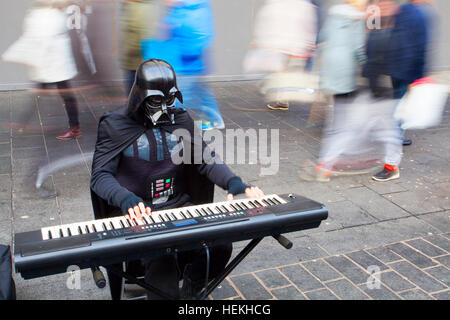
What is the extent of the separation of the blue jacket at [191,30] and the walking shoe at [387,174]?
242 centimetres

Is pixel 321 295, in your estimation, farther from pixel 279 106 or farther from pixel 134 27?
pixel 279 106

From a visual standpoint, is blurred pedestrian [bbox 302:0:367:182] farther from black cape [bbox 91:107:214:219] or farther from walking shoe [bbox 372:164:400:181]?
black cape [bbox 91:107:214:219]

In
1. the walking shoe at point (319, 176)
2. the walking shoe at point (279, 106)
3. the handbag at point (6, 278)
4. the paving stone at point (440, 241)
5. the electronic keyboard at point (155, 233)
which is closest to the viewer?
the electronic keyboard at point (155, 233)

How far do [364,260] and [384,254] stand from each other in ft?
0.69

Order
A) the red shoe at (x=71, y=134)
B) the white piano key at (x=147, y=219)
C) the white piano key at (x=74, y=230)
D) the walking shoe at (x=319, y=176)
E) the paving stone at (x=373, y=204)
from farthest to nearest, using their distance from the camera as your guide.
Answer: the red shoe at (x=71, y=134) < the walking shoe at (x=319, y=176) < the paving stone at (x=373, y=204) < the white piano key at (x=147, y=219) < the white piano key at (x=74, y=230)

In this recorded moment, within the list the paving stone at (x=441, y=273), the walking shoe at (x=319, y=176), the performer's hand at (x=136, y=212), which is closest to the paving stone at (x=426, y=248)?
the paving stone at (x=441, y=273)

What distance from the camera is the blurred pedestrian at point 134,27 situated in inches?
208

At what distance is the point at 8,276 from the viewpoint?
2812mm

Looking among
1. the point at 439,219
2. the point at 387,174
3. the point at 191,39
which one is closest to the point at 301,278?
the point at 439,219

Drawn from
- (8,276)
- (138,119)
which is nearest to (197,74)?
(138,119)

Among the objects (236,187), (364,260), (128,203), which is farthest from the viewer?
(364,260)

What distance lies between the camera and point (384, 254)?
3.79 m

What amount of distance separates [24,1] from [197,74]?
409 centimetres

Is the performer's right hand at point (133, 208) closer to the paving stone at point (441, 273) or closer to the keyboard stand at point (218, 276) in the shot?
the keyboard stand at point (218, 276)
